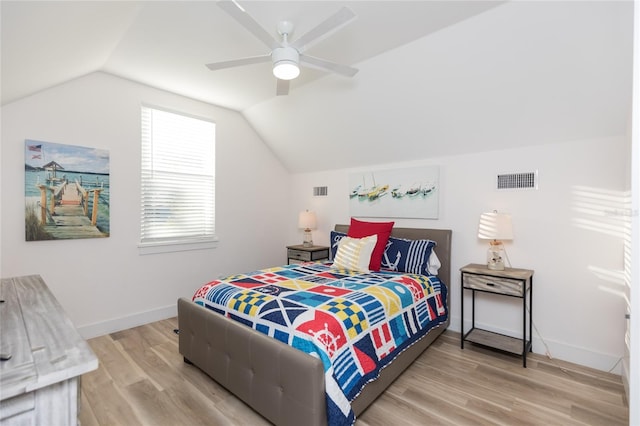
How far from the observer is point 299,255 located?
4363 mm

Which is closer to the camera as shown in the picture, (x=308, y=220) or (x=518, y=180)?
(x=518, y=180)

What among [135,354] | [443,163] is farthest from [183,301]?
[443,163]

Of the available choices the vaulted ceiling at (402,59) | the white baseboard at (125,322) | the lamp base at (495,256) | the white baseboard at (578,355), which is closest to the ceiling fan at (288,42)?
the vaulted ceiling at (402,59)

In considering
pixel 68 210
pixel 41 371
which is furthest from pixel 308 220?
pixel 41 371

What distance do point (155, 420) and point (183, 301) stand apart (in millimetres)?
858

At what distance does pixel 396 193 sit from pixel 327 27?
7.60ft

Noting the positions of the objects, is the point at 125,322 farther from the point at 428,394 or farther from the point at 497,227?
the point at 497,227

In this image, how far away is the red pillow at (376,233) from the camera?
3.25 m

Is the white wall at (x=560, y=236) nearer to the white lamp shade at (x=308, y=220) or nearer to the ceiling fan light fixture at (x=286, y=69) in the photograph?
the white lamp shade at (x=308, y=220)

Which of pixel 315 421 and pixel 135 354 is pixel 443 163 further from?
pixel 135 354

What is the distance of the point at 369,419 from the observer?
1.94m

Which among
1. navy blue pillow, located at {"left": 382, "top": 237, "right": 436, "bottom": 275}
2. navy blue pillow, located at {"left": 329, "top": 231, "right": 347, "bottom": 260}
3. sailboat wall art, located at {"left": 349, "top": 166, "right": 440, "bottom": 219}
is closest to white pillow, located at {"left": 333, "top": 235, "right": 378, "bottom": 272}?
navy blue pillow, located at {"left": 382, "top": 237, "right": 436, "bottom": 275}

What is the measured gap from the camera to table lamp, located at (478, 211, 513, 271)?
2789 mm

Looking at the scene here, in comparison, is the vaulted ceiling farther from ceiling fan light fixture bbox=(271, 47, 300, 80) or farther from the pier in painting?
the pier in painting
